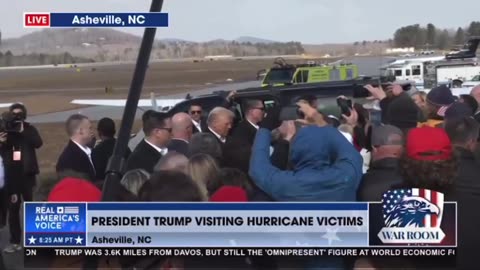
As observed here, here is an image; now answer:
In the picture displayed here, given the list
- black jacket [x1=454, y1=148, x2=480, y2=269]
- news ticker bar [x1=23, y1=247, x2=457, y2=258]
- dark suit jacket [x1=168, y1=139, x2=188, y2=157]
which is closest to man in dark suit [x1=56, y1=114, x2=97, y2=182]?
dark suit jacket [x1=168, y1=139, x2=188, y2=157]

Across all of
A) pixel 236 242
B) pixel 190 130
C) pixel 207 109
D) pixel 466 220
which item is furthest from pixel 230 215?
pixel 207 109

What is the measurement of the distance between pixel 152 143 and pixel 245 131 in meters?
0.73

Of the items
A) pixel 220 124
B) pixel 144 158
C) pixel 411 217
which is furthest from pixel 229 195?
pixel 220 124

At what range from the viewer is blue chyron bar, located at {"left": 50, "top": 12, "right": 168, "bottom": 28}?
2904mm

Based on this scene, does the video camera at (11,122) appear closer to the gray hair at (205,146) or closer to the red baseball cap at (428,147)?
the gray hair at (205,146)

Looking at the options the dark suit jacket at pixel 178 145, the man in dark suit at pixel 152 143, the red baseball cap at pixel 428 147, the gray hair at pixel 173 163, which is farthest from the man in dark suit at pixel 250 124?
the red baseball cap at pixel 428 147

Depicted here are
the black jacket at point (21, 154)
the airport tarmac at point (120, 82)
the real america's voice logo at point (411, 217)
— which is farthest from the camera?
the black jacket at point (21, 154)

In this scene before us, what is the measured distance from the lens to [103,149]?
165 inches

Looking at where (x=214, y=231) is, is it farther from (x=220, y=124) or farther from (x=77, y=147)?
(x=220, y=124)

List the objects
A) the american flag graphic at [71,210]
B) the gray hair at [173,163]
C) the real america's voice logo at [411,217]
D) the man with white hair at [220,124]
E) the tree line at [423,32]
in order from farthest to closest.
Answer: the man with white hair at [220,124]
the tree line at [423,32]
the gray hair at [173,163]
the american flag graphic at [71,210]
the real america's voice logo at [411,217]

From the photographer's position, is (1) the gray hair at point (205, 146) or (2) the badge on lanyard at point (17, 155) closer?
(1) the gray hair at point (205, 146)

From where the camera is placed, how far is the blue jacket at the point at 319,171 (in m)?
2.86

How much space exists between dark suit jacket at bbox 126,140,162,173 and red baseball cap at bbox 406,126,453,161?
56.7 inches

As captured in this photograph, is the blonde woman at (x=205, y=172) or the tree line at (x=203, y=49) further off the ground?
the tree line at (x=203, y=49)
